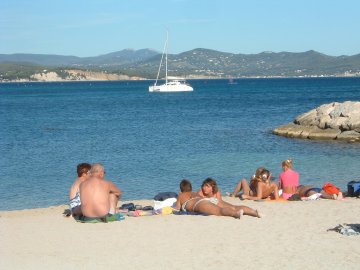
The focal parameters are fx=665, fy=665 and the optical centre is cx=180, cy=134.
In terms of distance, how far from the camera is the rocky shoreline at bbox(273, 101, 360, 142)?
35500mm

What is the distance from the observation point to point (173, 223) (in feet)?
42.0

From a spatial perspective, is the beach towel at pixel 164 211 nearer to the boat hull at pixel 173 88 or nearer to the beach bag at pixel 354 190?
the beach bag at pixel 354 190

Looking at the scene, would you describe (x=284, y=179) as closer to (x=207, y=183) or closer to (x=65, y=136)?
(x=207, y=183)

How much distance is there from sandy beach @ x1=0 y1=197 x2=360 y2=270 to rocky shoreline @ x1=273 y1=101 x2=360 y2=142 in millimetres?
21818

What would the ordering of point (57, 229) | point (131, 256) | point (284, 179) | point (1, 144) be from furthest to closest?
point (1, 144), point (284, 179), point (57, 229), point (131, 256)

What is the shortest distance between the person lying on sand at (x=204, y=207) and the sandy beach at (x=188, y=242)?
0.56ft

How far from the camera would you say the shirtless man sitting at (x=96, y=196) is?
1267 centimetres

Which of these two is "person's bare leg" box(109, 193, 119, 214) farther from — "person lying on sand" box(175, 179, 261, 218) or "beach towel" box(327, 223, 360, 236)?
"beach towel" box(327, 223, 360, 236)

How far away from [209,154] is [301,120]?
540 inches

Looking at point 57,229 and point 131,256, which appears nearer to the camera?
point 131,256

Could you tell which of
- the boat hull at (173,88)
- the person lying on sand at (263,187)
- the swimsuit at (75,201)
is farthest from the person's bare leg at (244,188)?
the boat hull at (173,88)

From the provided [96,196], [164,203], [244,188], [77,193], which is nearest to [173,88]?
[244,188]

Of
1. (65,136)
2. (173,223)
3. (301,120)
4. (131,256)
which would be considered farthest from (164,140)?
(131,256)

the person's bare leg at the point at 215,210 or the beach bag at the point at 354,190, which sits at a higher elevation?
the person's bare leg at the point at 215,210
